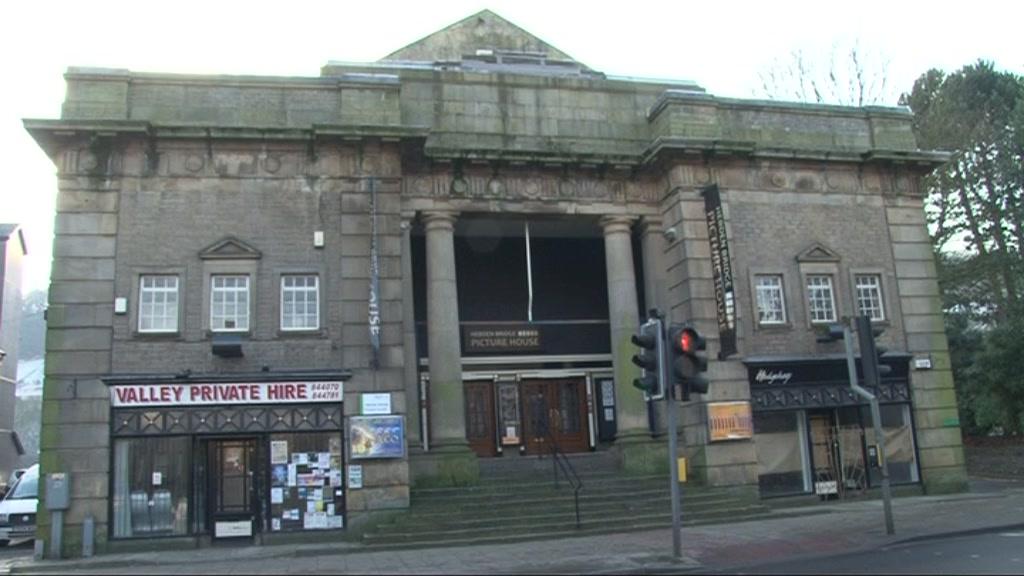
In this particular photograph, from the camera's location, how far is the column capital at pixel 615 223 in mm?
19891

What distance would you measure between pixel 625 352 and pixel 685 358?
292 inches

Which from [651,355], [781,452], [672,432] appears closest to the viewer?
[672,432]

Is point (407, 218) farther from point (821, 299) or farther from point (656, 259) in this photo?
point (821, 299)

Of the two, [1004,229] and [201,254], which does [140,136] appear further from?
[1004,229]

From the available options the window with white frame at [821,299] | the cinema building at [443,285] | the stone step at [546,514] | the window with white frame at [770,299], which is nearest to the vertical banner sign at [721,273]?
the cinema building at [443,285]

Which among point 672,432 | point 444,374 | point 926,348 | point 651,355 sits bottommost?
point 672,432

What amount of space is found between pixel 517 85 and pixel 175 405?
10.7m

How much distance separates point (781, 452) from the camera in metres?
19.0

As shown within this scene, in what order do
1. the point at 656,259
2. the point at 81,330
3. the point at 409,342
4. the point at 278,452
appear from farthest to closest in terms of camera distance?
the point at 656,259, the point at 409,342, the point at 278,452, the point at 81,330

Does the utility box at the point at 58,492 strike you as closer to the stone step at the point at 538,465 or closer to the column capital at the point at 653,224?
the stone step at the point at 538,465

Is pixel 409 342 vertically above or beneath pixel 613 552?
above

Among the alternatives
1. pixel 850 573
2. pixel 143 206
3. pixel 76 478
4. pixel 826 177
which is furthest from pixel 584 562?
pixel 826 177

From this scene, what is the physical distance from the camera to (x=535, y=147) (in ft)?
64.6

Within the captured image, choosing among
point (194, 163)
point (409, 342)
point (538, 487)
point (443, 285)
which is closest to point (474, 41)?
point (443, 285)
